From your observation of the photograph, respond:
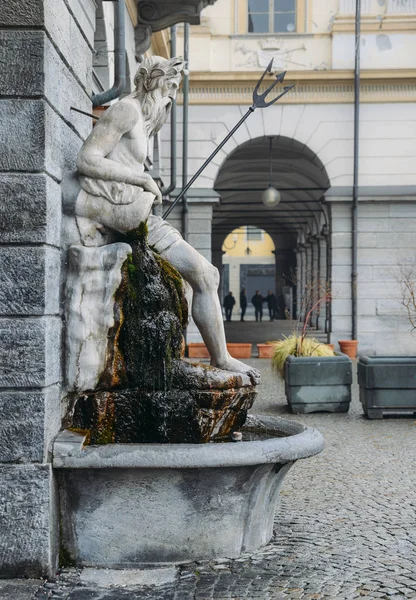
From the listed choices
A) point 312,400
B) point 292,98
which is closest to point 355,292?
point 292,98

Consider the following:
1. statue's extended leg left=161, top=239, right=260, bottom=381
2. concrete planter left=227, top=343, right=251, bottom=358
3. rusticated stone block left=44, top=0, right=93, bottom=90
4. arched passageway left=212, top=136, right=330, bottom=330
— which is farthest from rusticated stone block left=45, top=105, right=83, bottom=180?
concrete planter left=227, top=343, right=251, bottom=358

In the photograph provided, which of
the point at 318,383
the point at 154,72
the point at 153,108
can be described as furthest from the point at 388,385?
the point at 154,72

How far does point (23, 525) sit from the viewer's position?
4527mm

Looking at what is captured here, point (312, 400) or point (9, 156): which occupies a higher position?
point (9, 156)

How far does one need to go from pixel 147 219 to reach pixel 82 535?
180 cm

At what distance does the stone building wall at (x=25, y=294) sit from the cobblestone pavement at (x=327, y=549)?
0.37m

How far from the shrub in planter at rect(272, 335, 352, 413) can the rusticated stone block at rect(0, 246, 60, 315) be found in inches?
283

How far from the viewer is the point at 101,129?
518 cm

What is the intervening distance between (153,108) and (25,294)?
158 cm

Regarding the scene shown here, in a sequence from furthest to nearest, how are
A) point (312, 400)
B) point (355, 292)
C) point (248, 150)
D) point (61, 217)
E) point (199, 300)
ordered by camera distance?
point (248, 150) < point (355, 292) < point (312, 400) < point (199, 300) < point (61, 217)

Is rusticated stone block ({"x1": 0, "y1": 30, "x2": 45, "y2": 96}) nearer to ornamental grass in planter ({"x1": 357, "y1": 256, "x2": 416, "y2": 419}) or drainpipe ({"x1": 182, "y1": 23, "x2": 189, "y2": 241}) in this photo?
ornamental grass in planter ({"x1": 357, "y1": 256, "x2": 416, "y2": 419})

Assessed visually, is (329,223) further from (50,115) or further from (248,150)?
(50,115)

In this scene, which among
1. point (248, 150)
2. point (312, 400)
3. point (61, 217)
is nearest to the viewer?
point (61, 217)

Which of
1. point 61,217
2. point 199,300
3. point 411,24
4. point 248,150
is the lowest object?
point 199,300
